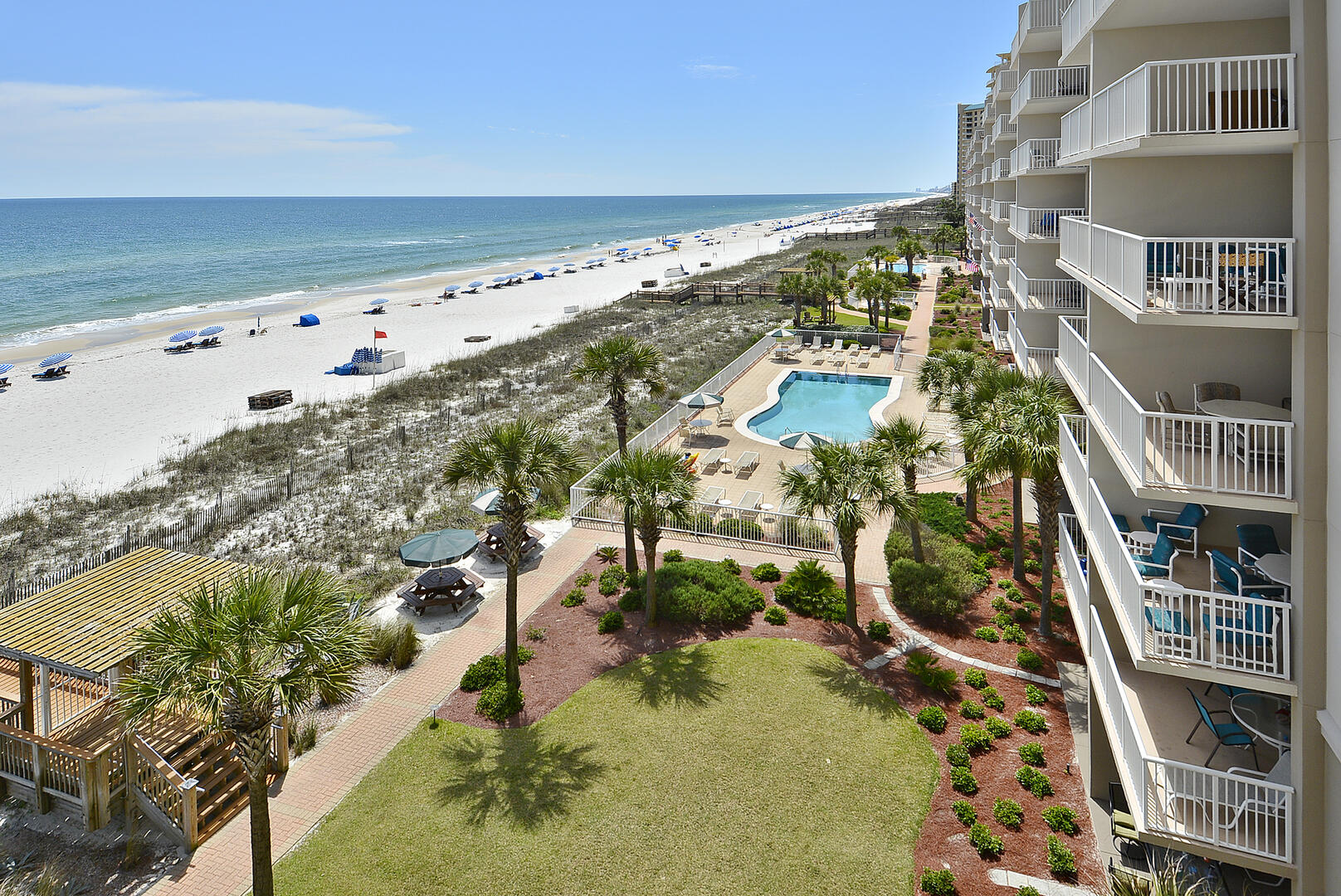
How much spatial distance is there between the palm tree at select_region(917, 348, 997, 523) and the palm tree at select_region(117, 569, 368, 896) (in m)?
15.4

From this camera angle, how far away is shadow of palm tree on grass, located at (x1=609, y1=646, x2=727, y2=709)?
1512 cm

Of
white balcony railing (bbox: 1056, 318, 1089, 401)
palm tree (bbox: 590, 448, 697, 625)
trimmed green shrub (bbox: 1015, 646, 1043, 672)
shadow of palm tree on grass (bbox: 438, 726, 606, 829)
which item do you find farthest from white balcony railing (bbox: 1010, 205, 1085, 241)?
Result: shadow of palm tree on grass (bbox: 438, 726, 606, 829)

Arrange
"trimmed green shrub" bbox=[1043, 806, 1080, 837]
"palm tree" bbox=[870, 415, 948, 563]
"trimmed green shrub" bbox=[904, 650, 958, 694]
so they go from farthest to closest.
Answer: "palm tree" bbox=[870, 415, 948, 563], "trimmed green shrub" bbox=[904, 650, 958, 694], "trimmed green shrub" bbox=[1043, 806, 1080, 837]

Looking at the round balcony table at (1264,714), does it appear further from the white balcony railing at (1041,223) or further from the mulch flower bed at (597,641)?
the white balcony railing at (1041,223)

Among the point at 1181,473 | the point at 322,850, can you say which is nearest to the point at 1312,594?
the point at 1181,473

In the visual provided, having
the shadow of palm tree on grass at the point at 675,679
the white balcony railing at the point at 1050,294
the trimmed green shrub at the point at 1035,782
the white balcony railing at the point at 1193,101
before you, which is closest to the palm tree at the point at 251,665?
the shadow of palm tree on grass at the point at 675,679

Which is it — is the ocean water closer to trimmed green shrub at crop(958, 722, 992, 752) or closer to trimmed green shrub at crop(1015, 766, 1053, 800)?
trimmed green shrub at crop(958, 722, 992, 752)

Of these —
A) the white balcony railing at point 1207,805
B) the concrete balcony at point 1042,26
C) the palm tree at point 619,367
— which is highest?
the concrete balcony at point 1042,26

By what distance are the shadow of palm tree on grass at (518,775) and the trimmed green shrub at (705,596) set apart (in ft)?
15.3

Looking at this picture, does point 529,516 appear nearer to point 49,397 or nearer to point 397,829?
point 397,829

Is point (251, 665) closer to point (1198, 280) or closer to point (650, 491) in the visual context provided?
point (650, 491)

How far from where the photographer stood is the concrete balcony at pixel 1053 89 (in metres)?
23.8

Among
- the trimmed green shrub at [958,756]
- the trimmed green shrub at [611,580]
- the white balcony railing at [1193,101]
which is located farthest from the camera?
the trimmed green shrub at [611,580]

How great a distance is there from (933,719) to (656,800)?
535 centimetres
